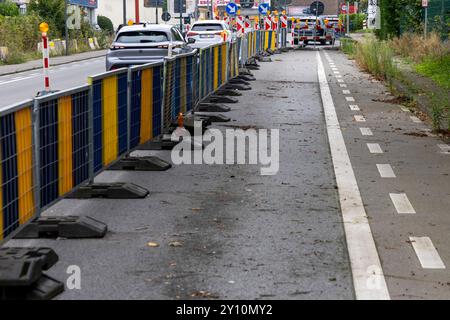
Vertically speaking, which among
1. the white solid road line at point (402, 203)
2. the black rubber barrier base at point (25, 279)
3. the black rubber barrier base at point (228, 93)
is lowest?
the black rubber barrier base at point (228, 93)

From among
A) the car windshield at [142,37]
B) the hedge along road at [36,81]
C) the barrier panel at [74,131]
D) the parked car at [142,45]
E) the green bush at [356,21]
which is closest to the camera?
the barrier panel at [74,131]

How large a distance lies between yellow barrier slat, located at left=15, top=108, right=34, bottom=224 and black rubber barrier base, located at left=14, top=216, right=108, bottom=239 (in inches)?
14.5

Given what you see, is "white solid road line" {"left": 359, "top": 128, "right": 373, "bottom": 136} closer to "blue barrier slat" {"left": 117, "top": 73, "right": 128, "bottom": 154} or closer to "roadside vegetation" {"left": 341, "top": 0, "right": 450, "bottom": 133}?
"roadside vegetation" {"left": 341, "top": 0, "right": 450, "bottom": 133}

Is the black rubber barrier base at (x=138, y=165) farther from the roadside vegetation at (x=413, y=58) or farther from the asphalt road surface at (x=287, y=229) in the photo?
the roadside vegetation at (x=413, y=58)

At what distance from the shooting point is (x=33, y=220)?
7.17m

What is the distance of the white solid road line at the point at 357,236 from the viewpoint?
6.09 meters

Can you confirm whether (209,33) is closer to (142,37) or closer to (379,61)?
(379,61)

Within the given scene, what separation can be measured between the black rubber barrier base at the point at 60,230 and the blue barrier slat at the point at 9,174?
2.22ft

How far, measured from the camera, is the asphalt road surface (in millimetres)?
6184

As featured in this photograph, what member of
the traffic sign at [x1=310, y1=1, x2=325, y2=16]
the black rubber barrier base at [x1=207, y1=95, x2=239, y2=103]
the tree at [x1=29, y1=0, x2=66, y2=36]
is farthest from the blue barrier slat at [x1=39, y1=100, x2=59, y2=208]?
the traffic sign at [x1=310, y1=1, x2=325, y2=16]

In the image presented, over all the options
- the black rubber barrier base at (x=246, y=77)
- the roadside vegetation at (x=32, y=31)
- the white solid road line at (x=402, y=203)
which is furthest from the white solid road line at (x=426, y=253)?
the roadside vegetation at (x=32, y=31)
